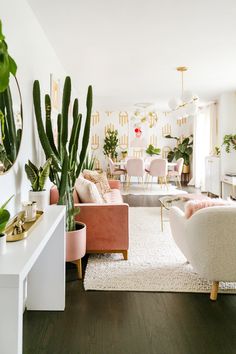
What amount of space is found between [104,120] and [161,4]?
24.4ft

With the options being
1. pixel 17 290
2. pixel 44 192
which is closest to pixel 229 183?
pixel 44 192

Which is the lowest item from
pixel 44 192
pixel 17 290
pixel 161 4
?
pixel 17 290

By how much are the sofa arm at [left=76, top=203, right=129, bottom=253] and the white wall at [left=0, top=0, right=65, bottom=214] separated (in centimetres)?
76

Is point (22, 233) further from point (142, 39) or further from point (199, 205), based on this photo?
point (142, 39)

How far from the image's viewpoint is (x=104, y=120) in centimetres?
999

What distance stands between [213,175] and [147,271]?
4807 millimetres

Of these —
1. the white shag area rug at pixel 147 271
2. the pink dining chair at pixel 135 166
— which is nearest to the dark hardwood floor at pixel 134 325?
the white shag area rug at pixel 147 271

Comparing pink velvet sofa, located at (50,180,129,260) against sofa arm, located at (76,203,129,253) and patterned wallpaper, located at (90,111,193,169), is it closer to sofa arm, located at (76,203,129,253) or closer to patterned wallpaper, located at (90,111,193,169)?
sofa arm, located at (76,203,129,253)

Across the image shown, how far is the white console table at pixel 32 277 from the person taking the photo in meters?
1.02

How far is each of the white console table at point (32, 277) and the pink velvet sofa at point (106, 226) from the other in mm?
785

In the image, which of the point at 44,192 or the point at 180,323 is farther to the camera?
the point at 44,192

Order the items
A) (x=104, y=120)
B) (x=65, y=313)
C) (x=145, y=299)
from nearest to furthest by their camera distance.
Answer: (x=65, y=313)
(x=145, y=299)
(x=104, y=120)

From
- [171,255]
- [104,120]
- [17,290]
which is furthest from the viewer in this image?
[104,120]

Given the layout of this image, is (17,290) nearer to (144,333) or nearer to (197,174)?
(144,333)
